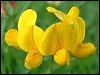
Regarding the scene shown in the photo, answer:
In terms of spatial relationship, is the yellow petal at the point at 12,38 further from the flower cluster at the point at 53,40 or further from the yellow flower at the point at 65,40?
the yellow flower at the point at 65,40

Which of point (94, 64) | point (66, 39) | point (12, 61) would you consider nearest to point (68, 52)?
point (66, 39)

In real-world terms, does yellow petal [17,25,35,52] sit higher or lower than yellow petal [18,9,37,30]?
lower

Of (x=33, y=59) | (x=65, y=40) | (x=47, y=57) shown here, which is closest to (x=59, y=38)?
(x=65, y=40)

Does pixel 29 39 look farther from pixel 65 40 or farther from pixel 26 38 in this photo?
pixel 65 40

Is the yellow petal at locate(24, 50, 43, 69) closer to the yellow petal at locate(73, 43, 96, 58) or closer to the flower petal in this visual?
the flower petal

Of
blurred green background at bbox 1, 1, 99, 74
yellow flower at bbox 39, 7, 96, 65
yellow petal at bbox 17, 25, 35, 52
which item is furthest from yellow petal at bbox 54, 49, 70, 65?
blurred green background at bbox 1, 1, 99, 74

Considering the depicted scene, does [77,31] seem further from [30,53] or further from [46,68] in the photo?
[46,68]
